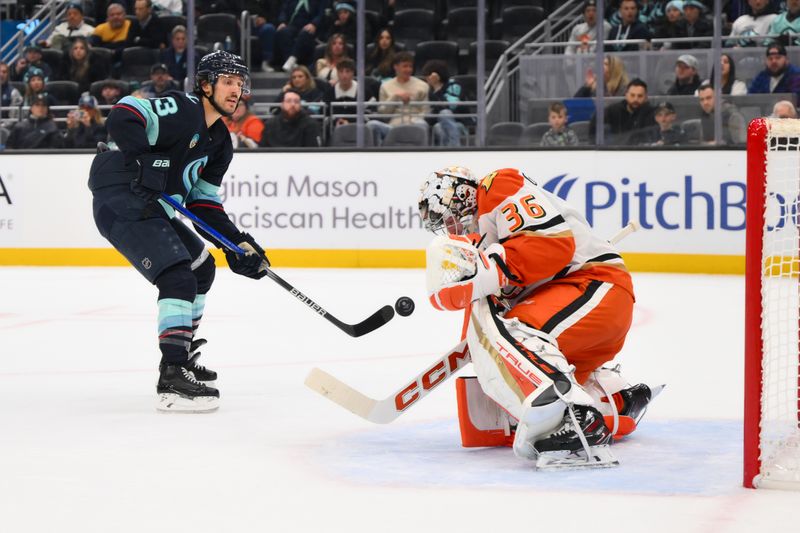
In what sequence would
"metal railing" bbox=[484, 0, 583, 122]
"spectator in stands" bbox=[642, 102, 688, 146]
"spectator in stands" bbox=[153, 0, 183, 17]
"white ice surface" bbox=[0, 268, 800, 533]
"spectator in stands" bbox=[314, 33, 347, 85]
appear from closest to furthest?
"white ice surface" bbox=[0, 268, 800, 533], "spectator in stands" bbox=[642, 102, 688, 146], "metal railing" bbox=[484, 0, 583, 122], "spectator in stands" bbox=[314, 33, 347, 85], "spectator in stands" bbox=[153, 0, 183, 17]

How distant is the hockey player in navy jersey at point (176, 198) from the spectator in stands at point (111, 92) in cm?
631

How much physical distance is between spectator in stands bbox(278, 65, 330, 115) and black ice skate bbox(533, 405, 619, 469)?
6.88m

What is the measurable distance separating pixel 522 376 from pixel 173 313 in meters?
1.31

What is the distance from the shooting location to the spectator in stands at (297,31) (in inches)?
410

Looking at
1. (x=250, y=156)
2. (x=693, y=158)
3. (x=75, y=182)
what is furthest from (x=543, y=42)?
(x=75, y=182)

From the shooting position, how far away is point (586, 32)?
8812 millimetres

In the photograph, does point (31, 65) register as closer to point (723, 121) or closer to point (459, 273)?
point (723, 121)

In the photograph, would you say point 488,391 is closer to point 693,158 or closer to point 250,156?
point 693,158

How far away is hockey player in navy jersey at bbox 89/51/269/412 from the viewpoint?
11.9ft

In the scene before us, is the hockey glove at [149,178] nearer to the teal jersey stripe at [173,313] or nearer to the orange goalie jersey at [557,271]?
the teal jersey stripe at [173,313]

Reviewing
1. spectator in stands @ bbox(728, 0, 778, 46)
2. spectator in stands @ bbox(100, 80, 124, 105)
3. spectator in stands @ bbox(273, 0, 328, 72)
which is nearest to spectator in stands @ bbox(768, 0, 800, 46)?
spectator in stands @ bbox(728, 0, 778, 46)

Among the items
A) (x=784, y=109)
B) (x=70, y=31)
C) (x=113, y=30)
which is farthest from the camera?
(x=70, y=31)

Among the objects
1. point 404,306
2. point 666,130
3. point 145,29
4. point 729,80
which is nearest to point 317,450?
point 404,306

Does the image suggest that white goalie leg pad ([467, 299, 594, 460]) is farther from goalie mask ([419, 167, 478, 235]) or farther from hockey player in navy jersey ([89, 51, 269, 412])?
hockey player in navy jersey ([89, 51, 269, 412])
